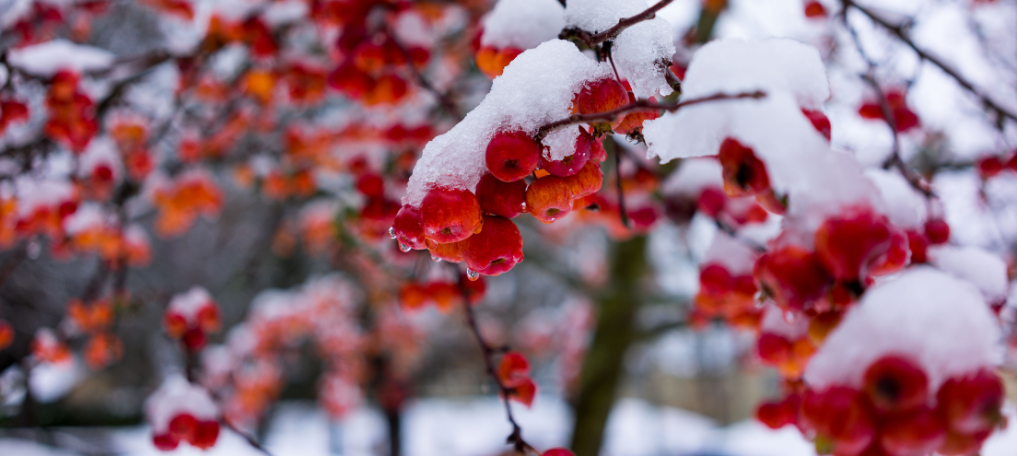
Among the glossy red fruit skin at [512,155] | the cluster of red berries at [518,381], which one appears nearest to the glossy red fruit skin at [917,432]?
the glossy red fruit skin at [512,155]

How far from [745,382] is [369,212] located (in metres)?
21.1

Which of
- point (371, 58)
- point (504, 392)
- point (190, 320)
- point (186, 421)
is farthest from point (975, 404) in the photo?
point (190, 320)

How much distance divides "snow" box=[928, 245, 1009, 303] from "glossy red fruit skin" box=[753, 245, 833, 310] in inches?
22.6

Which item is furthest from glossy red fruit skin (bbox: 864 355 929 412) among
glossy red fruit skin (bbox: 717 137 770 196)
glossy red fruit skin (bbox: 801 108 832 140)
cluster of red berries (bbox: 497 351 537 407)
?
cluster of red berries (bbox: 497 351 537 407)

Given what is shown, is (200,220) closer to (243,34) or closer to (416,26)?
(243,34)

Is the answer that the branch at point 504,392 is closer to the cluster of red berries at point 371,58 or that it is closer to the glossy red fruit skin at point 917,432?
the glossy red fruit skin at point 917,432

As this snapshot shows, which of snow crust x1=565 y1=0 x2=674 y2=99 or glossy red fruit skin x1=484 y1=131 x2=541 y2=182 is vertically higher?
snow crust x1=565 y1=0 x2=674 y2=99

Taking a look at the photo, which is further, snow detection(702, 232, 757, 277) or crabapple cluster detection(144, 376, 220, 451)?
crabapple cluster detection(144, 376, 220, 451)

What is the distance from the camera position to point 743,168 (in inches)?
27.9

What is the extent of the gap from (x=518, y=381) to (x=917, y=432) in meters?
0.86

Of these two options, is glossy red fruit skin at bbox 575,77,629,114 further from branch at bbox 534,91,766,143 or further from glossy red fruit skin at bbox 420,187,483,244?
glossy red fruit skin at bbox 420,187,483,244

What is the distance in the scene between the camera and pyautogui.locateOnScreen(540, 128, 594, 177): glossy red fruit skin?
804 mm

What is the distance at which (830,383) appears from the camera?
0.57 metres

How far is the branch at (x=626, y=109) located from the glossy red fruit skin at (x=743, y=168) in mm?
75
